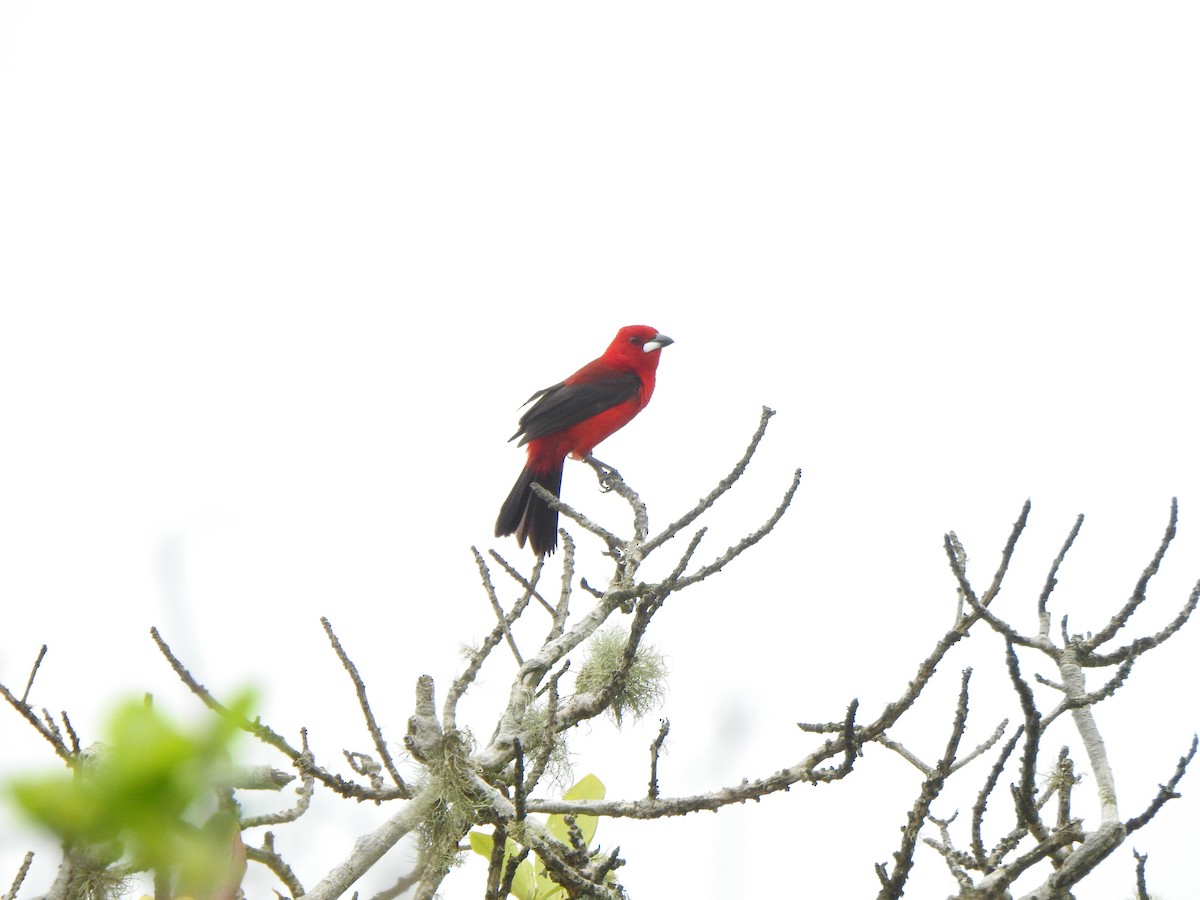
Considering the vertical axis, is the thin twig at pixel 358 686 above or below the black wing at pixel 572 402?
below

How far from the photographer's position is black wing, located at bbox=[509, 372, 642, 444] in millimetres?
7781

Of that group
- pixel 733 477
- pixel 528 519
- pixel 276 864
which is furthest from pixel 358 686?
pixel 528 519

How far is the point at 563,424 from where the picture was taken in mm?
7777

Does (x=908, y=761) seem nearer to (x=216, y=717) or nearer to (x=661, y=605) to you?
(x=661, y=605)

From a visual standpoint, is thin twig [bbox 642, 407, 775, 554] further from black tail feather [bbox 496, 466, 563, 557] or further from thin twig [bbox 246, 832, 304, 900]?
black tail feather [bbox 496, 466, 563, 557]

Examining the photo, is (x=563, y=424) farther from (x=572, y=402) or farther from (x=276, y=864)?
Answer: (x=276, y=864)

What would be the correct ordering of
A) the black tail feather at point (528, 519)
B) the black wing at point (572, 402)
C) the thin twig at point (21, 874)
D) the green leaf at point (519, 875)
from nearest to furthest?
the thin twig at point (21, 874) → the green leaf at point (519, 875) → the black tail feather at point (528, 519) → the black wing at point (572, 402)

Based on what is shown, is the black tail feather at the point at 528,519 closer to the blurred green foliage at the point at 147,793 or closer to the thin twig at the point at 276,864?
the thin twig at the point at 276,864

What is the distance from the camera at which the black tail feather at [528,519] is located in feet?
24.8

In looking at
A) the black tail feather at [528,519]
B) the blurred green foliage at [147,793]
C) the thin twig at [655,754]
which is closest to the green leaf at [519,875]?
the thin twig at [655,754]

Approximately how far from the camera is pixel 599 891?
9.46 ft

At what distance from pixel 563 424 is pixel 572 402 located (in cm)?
24

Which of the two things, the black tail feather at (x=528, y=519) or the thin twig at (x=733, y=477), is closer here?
the thin twig at (x=733, y=477)

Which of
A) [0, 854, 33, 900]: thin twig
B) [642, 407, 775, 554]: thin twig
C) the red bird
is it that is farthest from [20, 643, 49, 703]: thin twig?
the red bird
